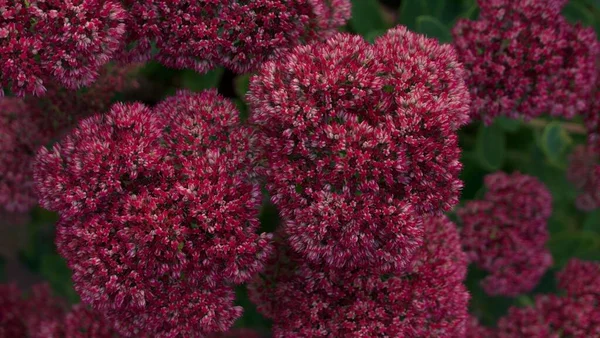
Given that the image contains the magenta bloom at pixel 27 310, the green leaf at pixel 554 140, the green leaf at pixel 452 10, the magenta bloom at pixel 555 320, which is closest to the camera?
the magenta bloom at pixel 555 320

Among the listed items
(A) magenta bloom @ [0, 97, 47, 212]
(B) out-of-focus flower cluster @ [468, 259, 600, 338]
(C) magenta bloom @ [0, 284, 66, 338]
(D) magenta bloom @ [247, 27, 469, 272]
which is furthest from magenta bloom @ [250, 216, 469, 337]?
(C) magenta bloom @ [0, 284, 66, 338]

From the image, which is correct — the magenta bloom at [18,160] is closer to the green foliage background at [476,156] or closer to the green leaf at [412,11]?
the green foliage background at [476,156]

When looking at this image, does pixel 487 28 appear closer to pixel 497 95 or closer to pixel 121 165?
pixel 497 95

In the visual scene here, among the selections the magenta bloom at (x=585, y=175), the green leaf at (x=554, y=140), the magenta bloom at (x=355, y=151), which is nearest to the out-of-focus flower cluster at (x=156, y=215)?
the magenta bloom at (x=355, y=151)

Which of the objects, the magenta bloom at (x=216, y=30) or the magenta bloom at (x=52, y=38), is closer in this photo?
the magenta bloom at (x=52, y=38)

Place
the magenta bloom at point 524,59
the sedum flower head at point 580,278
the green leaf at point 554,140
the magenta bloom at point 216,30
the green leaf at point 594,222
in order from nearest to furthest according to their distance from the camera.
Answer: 1. the magenta bloom at point 216,30
2. the magenta bloom at point 524,59
3. the sedum flower head at point 580,278
4. the green leaf at point 554,140
5. the green leaf at point 594,222

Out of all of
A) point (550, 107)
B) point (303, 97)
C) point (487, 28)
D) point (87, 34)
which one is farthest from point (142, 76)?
point (550, 107)

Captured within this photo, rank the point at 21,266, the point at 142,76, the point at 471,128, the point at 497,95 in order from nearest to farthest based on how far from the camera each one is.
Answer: the point at 497,95 < the point at 142,76 < the point at 471,128 < the point at 21,266
